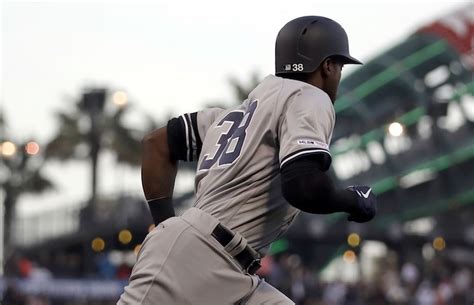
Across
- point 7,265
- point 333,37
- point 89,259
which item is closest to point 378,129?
point 89,259

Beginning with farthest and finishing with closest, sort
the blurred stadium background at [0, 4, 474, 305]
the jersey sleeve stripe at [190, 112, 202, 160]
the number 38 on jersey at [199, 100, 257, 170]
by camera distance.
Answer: the blurred stadium background at [0, 4, 474, 305] < the jersey sleeve stripe at [190, 112, 202, 160] < the number 38 on jersey at [199, 100, 257, 170]

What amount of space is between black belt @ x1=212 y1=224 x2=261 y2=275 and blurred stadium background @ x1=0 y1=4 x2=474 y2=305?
674 inches

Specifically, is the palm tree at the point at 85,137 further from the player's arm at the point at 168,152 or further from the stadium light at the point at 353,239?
the player's arm at the point at 168,152

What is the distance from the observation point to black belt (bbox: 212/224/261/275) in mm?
5375

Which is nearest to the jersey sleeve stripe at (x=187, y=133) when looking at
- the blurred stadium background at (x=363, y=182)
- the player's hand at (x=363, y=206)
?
the player's hand at (x=363, y=206)

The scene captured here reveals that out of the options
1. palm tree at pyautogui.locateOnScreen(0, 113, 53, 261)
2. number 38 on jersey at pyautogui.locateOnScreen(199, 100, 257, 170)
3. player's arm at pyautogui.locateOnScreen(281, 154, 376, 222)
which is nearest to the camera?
player's arm at pyautogui.locateOnScreen(281, 154, 376, 222)

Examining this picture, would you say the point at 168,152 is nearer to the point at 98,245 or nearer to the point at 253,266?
the point at 253,266

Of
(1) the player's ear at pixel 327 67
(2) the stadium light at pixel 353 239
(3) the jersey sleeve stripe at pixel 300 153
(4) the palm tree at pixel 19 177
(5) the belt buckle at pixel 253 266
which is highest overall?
(1) the player's ear at pixel 327 67

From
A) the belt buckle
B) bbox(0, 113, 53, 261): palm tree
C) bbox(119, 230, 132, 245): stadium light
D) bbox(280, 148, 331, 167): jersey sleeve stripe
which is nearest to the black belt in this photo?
the belt buckle

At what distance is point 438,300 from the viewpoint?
2136 cm

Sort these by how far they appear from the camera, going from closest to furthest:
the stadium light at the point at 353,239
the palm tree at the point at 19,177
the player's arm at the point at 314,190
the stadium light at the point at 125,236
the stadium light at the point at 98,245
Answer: the player's arm at the point at 314,190 < the stadium light at the point at 125,236 < the stadium light at the point at 98,245 < the stadium light at the point at 353,239 < the palm tree at the point at 19,177

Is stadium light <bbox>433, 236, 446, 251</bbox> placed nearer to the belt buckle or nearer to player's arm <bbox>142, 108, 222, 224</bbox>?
player's arm <bbox>142, 108, 222, 224</bbox>

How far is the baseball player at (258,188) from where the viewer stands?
A: 5152mm

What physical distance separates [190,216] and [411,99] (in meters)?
37.7
